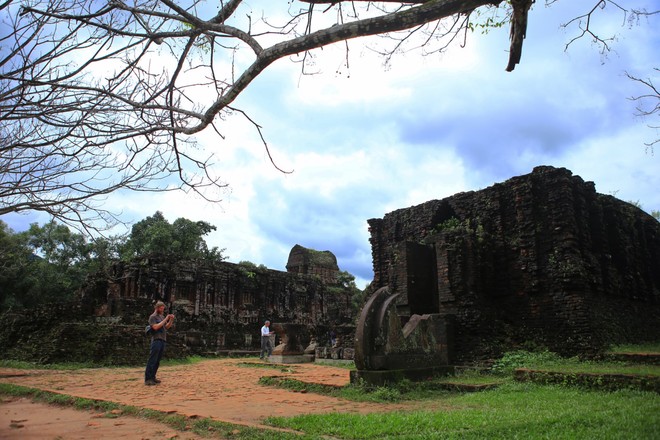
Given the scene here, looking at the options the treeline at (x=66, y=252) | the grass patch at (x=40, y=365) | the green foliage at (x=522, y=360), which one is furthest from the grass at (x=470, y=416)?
the treeline at (x=66, y=252)

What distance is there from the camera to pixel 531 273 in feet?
40.9

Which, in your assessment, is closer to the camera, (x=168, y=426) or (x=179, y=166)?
(x=168, y=426)

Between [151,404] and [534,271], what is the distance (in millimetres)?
9783

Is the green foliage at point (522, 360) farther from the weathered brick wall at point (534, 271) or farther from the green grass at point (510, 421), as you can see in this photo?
the green grass at point (510, 421)

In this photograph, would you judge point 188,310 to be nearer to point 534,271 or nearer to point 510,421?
point 534,271

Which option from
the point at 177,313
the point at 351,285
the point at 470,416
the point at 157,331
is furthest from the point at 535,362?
the point at 351,285

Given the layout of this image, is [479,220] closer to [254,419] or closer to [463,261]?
[463,261]

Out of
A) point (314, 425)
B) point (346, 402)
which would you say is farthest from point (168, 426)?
point (346, 402)

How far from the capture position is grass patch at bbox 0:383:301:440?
421cm

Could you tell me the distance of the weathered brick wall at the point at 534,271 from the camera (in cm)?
1170

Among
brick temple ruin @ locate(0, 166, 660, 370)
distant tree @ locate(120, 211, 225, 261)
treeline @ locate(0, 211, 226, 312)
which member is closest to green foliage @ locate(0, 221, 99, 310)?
treeline @ locate(0, 211, 226, 312)

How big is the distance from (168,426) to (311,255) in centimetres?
3106

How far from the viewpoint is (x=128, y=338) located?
44.8 feet

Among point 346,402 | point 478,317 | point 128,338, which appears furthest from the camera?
point 128,338
